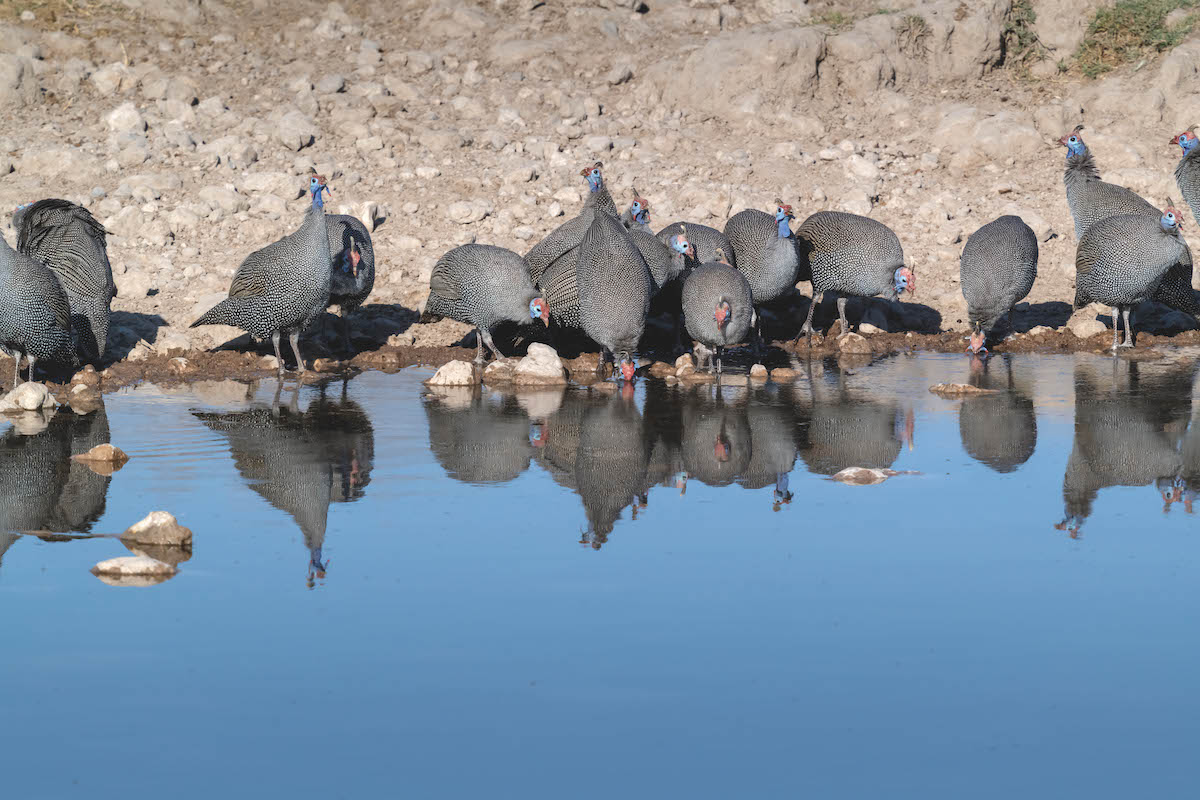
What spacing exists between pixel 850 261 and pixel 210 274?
192 inches

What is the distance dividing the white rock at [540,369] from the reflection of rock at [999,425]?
2.59 m

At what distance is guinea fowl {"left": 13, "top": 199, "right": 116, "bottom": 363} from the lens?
31.7 ft

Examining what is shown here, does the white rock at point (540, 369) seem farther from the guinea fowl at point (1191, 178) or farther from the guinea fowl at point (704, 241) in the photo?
the guinea fowl at point (1191, 178)

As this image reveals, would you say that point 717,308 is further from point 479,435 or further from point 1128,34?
point 1128,34

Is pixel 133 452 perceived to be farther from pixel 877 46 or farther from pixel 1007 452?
pixel 877 46

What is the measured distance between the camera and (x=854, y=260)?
36.0 feet

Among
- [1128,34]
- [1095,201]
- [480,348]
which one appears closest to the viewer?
[480,348]

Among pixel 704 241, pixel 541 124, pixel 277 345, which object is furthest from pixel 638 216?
pixel 541 124

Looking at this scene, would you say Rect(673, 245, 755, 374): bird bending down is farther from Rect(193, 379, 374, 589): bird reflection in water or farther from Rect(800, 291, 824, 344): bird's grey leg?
Rect(193, 379, 374, 589): bird reflection in water

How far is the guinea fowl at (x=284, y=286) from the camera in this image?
382 inches

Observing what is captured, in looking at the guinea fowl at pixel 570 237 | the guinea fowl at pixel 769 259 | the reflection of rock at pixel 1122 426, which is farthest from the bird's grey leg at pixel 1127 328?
the guinea fowl at pixel 570 237

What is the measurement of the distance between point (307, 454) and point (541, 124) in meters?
7.18

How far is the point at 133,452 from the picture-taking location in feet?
24.2

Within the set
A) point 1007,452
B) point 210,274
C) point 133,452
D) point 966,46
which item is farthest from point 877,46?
point 133,452
